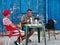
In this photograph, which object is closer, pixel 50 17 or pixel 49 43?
pixel 49 43

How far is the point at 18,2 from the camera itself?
15078 mm

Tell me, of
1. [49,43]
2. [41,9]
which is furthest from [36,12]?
[49,43]

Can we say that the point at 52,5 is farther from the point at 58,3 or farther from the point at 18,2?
the point at 18,2

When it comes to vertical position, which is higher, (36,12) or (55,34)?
(36,12)

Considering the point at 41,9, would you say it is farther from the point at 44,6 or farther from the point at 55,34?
the point at 55,34

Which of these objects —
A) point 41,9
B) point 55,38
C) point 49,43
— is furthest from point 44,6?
point 49,43

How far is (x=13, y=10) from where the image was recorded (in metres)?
15.1

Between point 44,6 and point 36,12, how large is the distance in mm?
504

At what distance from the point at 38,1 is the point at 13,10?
134 cm

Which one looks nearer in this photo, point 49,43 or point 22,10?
point 49,43

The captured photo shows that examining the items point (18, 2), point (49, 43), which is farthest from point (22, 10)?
point (49, 43)

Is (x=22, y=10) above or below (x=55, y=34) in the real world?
above

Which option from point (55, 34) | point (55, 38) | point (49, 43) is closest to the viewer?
point (49, 43)

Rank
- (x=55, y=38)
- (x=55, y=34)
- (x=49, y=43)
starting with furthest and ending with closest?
(x=55, y=34) < (x=55, y=38) < (x=49, y=43)
